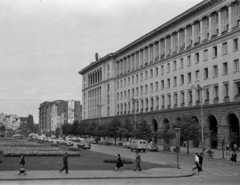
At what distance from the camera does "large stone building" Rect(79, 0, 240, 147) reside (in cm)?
6836

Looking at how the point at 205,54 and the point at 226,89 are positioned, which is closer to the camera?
the point at 226,89

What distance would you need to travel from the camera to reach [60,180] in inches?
1048

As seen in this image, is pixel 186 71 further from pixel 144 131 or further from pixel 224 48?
pixel 144 131

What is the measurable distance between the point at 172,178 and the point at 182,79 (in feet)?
186

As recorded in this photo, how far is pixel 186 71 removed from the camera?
82.3 metres

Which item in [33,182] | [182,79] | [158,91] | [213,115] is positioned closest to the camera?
[33,182]

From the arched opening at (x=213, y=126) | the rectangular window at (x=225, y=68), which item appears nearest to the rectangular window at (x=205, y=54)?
the rectangular window at (x=225, y=68)

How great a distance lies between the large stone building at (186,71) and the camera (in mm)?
68363

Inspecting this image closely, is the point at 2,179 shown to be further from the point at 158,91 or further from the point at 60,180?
the point at 158,91

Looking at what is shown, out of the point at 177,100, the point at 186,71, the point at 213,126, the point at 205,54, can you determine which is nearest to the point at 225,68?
the point at 205,54

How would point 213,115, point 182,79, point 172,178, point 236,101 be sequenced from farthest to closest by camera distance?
point 182,79, point 213,115, point 236,101, point 172,178

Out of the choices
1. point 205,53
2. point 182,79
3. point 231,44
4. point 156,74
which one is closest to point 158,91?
point 156,74

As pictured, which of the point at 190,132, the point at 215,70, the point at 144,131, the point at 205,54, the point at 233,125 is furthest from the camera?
the point at 144,131

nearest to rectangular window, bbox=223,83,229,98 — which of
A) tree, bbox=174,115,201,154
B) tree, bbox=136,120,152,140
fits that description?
tree, bbox=174,115,201,154
